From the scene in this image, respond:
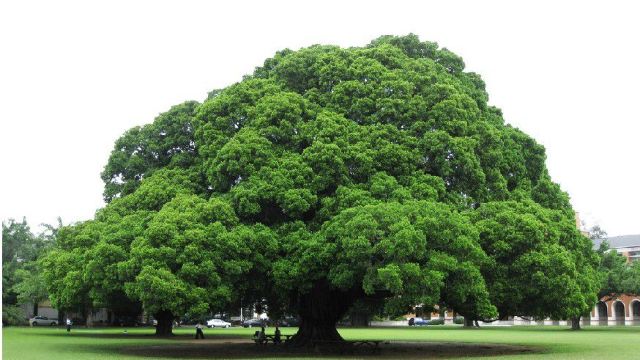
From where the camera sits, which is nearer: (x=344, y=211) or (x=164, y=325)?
(x=344, y=211)

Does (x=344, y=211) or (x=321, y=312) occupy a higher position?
(x=344, y=211)

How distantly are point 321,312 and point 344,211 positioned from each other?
19.5ft

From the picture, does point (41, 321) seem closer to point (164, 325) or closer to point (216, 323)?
point (216, 323)

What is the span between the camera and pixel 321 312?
923 inches

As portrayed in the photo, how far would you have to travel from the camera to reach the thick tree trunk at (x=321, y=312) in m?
23.2

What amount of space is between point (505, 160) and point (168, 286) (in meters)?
13.8

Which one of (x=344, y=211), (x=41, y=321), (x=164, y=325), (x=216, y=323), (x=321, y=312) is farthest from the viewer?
(x=216, y=323)

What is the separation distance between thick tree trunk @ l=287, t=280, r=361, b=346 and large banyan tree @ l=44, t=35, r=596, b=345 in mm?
58

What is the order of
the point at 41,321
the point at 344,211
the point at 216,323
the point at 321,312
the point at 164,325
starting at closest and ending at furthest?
the point at 344,211 < the point at 321,312 < the point at 164,325 < the point at 41,321 < the point at 216,323

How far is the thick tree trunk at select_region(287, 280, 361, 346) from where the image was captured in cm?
2317

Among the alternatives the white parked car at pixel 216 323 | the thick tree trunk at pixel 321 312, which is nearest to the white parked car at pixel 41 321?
the white parked car at pixel 216 323

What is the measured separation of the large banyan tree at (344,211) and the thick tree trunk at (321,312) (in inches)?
2.3

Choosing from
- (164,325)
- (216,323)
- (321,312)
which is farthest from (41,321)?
(321,312)

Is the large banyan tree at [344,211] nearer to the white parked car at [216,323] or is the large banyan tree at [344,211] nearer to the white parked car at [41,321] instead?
the white parked car at [41,321]
